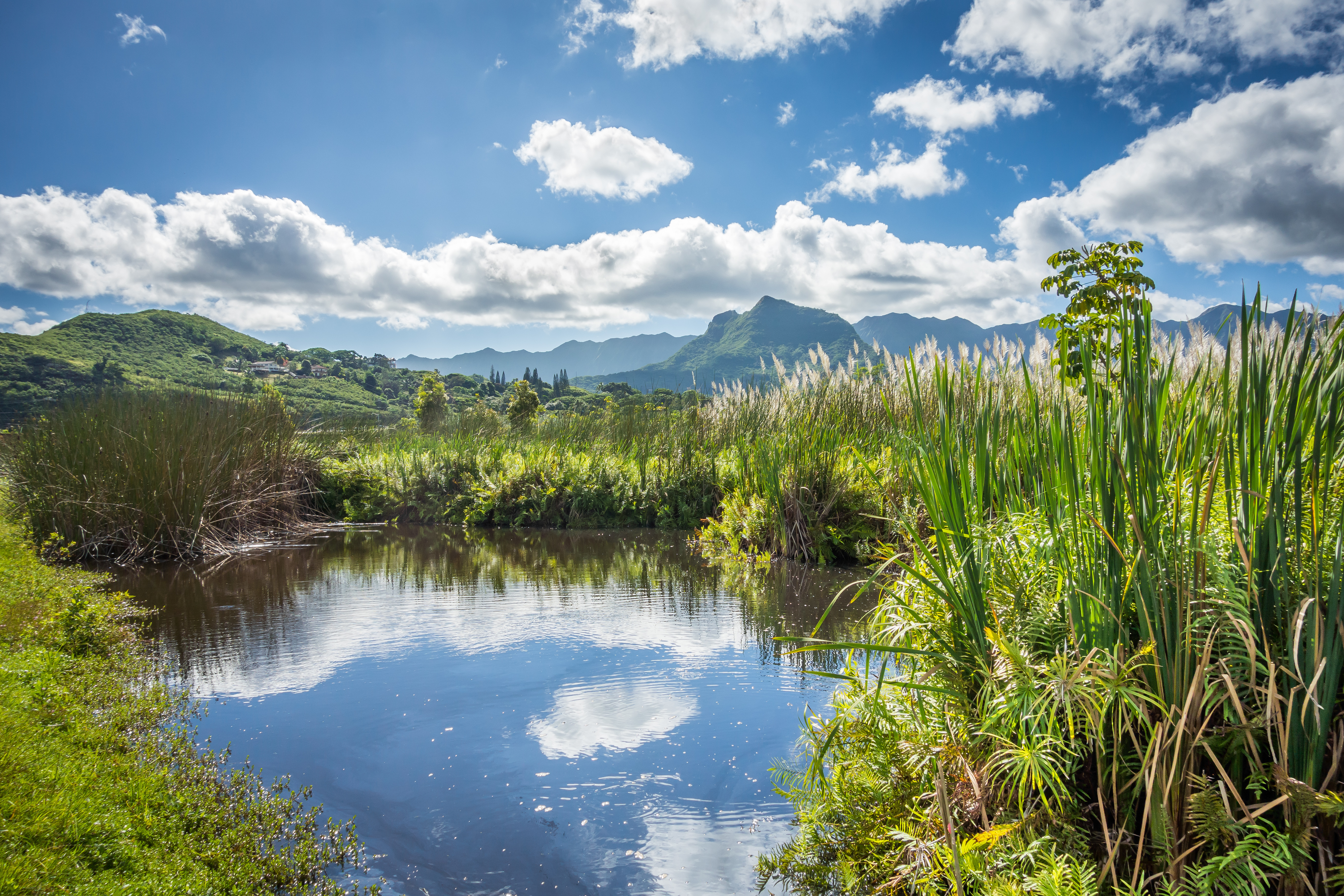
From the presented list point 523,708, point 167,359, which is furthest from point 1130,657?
point 167,359

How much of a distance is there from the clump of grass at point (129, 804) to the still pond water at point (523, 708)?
0.63 feet

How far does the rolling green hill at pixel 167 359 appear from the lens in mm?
47969

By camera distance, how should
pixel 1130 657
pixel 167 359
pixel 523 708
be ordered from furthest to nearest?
pixel 167 359 < pixel 523 708 < pixel 1130 657

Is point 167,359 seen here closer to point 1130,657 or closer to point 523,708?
point 523,708

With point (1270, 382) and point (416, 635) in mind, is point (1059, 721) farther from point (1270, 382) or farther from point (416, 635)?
point (416, 635)

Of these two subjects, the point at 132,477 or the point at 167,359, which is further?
the point at 167,359

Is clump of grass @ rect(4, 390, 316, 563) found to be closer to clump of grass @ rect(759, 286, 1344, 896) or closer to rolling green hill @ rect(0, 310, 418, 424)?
clump of grass @ rect(759, 286, 1344, 896)

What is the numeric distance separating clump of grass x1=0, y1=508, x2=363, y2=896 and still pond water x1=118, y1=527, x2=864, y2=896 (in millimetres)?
193

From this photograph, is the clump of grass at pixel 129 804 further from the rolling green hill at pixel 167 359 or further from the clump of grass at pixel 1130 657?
the rolling green hill at pixel 167 359

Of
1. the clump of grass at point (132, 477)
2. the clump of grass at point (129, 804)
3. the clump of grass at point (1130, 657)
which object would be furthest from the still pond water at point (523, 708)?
the clump of grass at point (132, 477)

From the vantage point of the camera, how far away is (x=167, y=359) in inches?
3588

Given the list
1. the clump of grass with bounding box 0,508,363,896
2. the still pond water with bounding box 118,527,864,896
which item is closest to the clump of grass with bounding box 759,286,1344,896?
the still pond water with bounding box 118,527,864,896

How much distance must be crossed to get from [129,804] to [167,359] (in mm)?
110621

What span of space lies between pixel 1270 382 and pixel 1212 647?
71 centimetres
